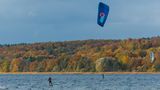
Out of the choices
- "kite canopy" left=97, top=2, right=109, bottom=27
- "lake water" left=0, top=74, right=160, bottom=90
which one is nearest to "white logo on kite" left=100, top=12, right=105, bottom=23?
"kite canopy" left=97, top=2, right=109, bottom=27

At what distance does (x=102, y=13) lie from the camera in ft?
→ 117

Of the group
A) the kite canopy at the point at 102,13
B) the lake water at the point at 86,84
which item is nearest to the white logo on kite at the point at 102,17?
the kite canopy at the point at 102,13

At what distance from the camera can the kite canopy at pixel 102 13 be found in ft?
117

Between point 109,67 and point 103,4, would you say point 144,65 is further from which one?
point 103,4

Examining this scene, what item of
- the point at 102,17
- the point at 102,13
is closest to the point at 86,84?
the point at 102,17

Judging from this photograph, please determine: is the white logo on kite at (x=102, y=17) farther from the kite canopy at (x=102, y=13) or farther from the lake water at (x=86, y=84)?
the lake water at (x=86, y=84)

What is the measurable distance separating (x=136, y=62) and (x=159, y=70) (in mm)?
7213

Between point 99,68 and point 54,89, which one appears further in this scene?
point 99,68

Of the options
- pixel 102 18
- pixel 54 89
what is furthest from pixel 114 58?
pixel 102 18

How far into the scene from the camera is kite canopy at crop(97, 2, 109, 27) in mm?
35531

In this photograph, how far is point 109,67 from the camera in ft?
640

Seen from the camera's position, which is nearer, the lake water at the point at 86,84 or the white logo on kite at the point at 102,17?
the white logo on kite at the point at 102,17

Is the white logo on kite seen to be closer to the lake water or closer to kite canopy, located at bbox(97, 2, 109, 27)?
kite canopy, located at bbox(97, 2, 109, 27)

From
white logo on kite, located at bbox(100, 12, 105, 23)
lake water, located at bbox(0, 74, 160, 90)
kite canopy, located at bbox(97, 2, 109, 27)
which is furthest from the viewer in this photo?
lake water, located at bbox(0, 74, 160, 90)
